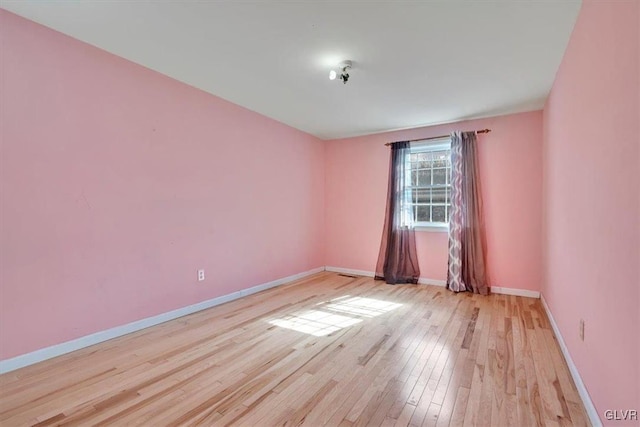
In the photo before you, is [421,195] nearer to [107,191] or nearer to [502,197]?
[502,197]

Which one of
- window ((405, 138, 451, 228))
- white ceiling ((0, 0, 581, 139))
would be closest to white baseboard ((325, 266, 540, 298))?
window ((405, 138, 451, 228))

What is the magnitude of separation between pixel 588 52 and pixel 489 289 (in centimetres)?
308

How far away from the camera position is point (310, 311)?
3346 millimetres

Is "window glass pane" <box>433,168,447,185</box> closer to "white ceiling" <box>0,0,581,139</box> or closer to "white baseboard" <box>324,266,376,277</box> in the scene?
"white ceiling" <box>0,0,581,139</box>

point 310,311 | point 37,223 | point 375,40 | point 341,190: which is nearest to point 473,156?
point 341,190

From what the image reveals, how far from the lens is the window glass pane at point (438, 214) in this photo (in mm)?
4535

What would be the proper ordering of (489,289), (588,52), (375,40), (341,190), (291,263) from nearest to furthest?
(588,52)
(375,40)
(489,289)
(291,263)
(341,190)

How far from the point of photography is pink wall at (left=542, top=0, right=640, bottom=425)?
1.13 metres

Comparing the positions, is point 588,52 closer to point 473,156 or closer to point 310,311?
point 473,156

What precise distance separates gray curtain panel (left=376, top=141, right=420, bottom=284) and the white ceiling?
1235mm

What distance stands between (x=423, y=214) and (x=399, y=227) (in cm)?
42

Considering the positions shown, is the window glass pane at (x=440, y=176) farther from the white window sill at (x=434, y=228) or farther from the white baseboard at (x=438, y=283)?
the white baseboard at (x=438, y=283)

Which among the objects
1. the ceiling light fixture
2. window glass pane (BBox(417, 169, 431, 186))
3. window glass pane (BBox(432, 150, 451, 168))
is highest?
the ceiling light fixture

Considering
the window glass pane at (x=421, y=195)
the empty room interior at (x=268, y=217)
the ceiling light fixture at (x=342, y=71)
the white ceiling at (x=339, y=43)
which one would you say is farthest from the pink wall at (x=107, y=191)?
the window glass pane at (x=421, y=195)
